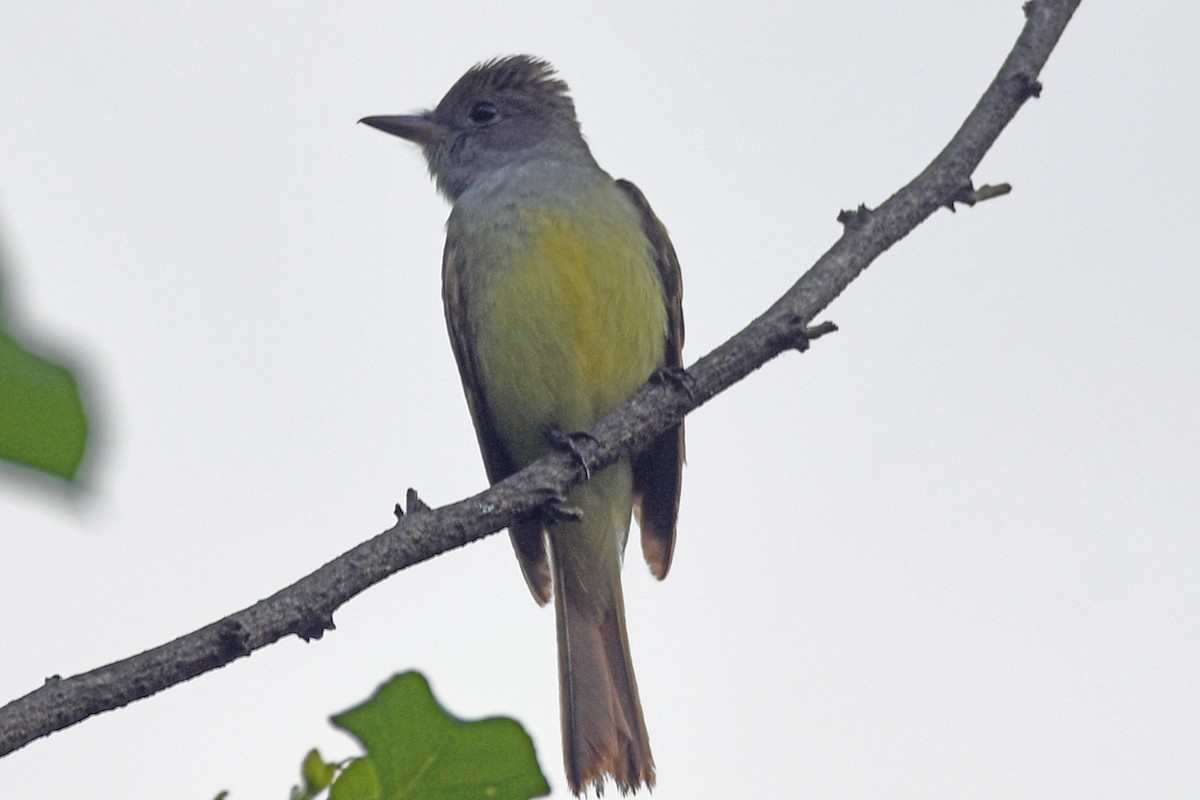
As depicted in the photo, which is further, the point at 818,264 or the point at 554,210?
the point at 554,210

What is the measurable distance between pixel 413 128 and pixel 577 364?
7.97 ft

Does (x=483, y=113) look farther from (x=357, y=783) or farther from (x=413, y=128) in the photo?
(x=357, y=783)

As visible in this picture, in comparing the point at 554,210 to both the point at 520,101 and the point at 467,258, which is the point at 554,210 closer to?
the point at 467,258

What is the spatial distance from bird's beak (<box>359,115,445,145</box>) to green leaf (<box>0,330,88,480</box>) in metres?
6.71

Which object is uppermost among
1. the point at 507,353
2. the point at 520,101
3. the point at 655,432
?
Result: the point at 520,101

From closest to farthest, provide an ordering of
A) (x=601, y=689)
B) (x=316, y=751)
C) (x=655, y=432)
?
(x=316, y=751) → (x=655, y=432) → (x=601, y=689)

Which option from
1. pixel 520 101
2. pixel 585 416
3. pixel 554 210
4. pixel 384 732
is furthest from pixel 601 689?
pixel 384 732

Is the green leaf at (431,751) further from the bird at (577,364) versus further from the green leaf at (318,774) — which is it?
the bird at (577,364)

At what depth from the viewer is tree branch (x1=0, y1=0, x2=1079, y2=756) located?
2773 mm

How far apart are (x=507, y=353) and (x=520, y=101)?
2.19 metres

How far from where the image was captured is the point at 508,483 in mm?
3650

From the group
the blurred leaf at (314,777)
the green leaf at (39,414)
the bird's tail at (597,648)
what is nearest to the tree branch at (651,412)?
the blurred leaf at (314,777)

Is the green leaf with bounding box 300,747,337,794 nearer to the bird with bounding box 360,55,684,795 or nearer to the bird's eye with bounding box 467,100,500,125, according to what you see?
the bird with bounding box 360,55,684,795

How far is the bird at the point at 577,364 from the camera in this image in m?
5.37
